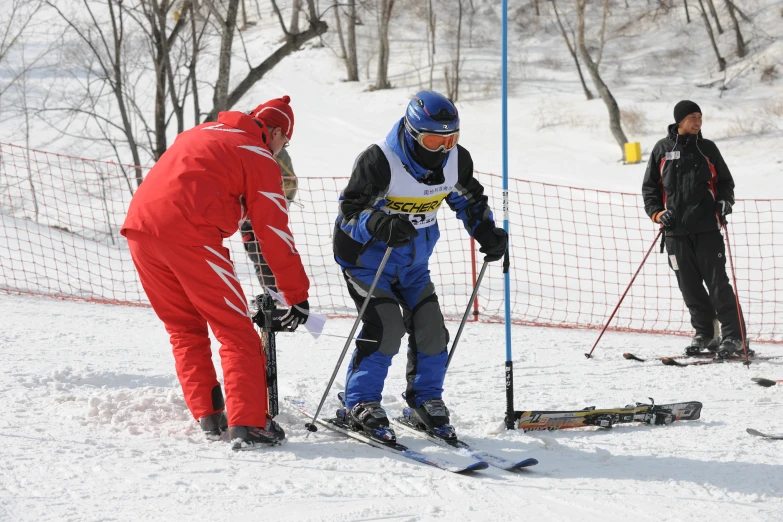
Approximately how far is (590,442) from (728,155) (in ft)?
48.4

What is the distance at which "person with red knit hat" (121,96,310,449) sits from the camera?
138 inches

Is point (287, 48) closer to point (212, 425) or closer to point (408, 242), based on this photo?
point (408, 242)

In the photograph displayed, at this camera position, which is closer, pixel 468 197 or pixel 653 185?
pixel 468 197

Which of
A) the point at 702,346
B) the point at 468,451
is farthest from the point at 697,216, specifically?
the point at 468,451

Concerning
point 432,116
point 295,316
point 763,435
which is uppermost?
point 432,116

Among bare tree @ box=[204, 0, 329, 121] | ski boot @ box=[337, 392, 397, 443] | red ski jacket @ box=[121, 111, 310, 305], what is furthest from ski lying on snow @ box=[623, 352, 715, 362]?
bare tree @ box=[204, 0, 329, 121]

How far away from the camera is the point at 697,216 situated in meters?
5.80

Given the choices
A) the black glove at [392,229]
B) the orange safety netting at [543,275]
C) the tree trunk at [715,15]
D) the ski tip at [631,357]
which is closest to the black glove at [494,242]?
the black glove at [392,229]

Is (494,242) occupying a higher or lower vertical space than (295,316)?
higher

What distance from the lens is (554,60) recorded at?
27062 mm

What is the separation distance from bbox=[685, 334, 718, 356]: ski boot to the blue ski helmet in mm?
3163

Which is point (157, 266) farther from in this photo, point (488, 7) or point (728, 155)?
point (488, 7)

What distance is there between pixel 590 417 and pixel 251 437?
5.51 feet

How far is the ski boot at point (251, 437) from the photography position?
3.53 meters
